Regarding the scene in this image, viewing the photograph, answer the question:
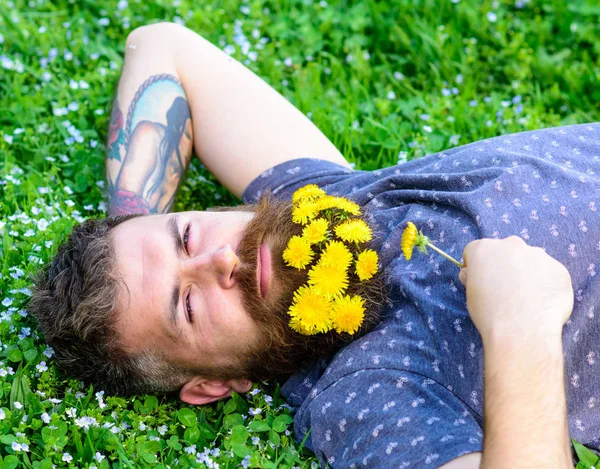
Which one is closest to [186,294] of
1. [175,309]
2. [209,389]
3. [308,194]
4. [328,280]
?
[175,309]

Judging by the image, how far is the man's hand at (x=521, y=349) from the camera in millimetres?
2115

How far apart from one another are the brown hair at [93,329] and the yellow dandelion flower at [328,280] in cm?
61

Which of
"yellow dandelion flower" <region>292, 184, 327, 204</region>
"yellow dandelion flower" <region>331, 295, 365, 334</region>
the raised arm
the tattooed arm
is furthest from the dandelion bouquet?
the tattooed arm

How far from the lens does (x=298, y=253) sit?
2.70 meters

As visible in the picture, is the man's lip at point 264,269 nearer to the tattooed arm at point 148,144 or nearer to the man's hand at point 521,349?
the man's hand at point 521,349

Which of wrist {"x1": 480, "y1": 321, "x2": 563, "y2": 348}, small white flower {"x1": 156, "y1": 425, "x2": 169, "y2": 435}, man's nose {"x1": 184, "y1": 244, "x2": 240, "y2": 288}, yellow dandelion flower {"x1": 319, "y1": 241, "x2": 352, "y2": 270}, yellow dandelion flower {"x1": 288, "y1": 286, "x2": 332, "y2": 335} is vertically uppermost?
wrist {"x1": 480, "y1": 321, "x2": 563, "y2": 348}

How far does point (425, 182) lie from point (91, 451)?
5.03 ft

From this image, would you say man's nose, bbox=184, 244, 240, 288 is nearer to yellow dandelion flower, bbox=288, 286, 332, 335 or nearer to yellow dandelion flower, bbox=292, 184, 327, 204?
yellow dandelion flower, bbox=288, 286, 332, 335

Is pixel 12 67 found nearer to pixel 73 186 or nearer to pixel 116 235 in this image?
pixel 73 186

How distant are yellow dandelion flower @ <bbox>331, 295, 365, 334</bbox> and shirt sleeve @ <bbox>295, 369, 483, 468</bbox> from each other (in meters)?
0.16

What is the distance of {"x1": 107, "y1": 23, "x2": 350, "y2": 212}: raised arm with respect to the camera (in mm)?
3510

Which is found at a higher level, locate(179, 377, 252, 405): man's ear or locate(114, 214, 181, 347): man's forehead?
locate(114, 214, 181, 347): man's forehead

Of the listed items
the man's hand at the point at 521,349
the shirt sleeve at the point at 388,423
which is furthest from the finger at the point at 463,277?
the shirt sleeve at the point at 388,423

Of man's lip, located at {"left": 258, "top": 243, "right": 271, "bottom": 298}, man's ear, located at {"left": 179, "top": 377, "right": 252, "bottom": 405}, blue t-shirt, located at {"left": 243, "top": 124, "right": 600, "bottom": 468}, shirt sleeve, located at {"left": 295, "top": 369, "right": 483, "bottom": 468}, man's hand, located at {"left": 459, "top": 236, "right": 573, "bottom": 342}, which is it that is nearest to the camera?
man's hand, located at {"left": 459, "top": 236, "right": 573, "bottom": 342}
